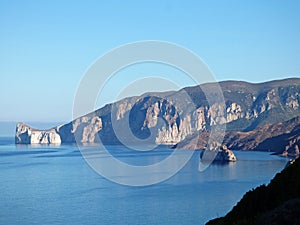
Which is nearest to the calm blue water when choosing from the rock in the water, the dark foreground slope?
the dark foreground slope

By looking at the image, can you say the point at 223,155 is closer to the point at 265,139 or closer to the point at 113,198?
the point at 265,139

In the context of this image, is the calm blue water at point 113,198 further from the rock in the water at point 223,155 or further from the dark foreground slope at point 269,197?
the rock in the water at point 223,155

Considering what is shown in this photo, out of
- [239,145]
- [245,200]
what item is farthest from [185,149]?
[245,200]

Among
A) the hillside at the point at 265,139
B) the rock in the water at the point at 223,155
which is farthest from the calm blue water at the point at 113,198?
the hillside at the point at 265,139

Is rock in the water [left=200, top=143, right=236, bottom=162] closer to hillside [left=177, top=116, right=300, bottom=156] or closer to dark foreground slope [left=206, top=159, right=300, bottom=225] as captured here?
hillside [left=177, top=116, right=300, bottom=156]

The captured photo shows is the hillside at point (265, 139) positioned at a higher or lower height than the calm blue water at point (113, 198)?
higher

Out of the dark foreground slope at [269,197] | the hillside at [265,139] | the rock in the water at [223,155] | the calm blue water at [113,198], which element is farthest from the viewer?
the hillside at [265,139]

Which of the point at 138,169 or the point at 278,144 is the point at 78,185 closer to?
the point at 138,169

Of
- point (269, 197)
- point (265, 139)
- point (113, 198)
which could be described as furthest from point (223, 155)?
point (269, 197)
